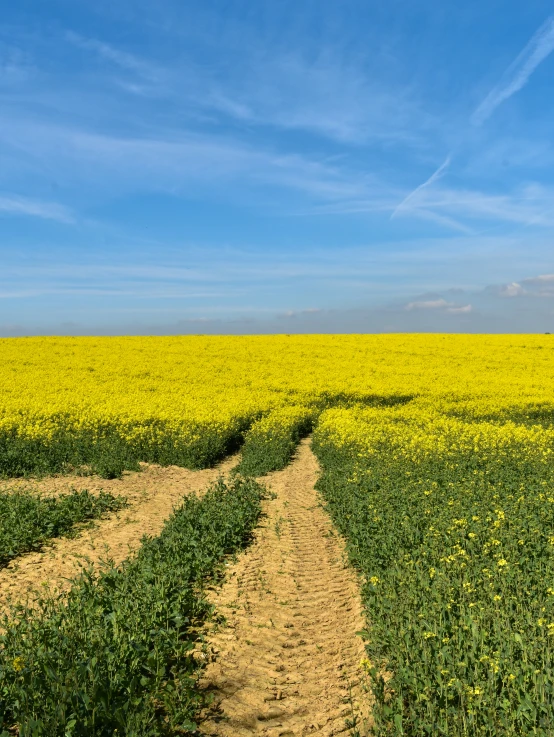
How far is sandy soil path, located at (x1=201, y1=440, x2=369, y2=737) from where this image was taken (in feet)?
15.9

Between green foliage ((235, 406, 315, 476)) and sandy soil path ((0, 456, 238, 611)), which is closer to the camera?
sandy soil path ((0, 456, 238, 611))

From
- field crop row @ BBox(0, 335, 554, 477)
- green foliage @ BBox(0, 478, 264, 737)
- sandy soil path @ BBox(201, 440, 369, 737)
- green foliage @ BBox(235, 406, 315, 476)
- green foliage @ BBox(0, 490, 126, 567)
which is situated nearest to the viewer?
green foliage @ BBox(0, 478, 264, 737)

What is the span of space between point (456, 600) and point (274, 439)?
12.6 metres

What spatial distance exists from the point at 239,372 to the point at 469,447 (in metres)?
18.9

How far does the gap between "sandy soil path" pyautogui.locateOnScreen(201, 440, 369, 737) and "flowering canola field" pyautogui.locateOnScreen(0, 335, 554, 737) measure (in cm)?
41

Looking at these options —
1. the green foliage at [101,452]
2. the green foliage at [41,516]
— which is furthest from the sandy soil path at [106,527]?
the green foliage at [101,452]

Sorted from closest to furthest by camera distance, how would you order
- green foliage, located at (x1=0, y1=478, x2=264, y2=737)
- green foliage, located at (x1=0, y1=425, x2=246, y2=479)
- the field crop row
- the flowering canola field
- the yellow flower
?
green foliage, located at (x1=0, y1=478, x2=264, y2=737)
the yellow flower
the flowering canola field
green foliage, located at (x1=0, y1=425, x2=246, y2=479)
the field crop row

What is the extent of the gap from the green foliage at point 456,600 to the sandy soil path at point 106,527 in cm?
399

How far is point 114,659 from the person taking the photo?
4613 mm

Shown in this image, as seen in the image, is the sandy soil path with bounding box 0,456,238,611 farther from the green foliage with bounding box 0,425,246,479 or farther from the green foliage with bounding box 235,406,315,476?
the green foliage with bounding box 235,406,315,476

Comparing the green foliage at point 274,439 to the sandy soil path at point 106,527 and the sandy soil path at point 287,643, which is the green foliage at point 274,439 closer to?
the sandy soil path at point 106,527

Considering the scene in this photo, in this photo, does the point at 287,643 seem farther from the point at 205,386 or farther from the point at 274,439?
the point at 205,386

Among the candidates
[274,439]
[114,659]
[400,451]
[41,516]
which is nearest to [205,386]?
[274,439]

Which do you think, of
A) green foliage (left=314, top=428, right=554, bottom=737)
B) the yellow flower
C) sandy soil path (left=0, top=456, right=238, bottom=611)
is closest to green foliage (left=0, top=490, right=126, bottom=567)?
sandy soil path (left=0, top=456, right=238, bottom=611)
